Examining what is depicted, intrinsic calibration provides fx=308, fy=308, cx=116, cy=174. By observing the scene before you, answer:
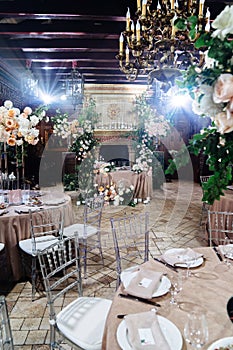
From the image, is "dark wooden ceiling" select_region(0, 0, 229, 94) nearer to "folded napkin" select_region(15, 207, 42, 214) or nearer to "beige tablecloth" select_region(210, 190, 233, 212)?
"folded napkin" select_region(15, 207, 42, 214)

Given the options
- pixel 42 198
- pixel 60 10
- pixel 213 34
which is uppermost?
pixel 60 10

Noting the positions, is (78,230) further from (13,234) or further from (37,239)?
(13,234)

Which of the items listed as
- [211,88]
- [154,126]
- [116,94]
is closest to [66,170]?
[116,94]

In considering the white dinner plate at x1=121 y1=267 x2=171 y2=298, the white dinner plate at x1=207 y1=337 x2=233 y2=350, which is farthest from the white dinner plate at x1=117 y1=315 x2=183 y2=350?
the white dinner plate at x1=121 y1=267 x2=171 y2=298

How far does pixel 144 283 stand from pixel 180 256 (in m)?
0.46

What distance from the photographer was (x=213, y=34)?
1113 mm

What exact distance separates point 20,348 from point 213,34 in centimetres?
253

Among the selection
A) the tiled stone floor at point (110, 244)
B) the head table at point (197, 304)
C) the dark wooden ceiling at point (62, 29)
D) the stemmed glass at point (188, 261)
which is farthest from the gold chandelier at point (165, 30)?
the tiled stone floor at point (110, 244)

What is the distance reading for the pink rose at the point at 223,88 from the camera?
106 cm

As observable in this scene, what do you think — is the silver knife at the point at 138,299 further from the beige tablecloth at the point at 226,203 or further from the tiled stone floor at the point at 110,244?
the beige tablecloth at the point at 226,203

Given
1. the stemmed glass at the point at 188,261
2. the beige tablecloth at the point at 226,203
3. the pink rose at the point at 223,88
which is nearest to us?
the pink rose at the point at 223,88

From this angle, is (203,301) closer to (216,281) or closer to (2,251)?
(216,281)

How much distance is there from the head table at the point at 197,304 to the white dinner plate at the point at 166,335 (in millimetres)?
22

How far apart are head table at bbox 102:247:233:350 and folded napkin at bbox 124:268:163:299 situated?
1.9 inches
